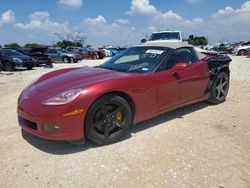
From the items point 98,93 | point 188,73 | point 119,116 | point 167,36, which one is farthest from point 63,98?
point 167,36

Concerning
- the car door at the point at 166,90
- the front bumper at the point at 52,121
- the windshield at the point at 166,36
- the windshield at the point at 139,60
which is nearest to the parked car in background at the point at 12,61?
the windshield at the point at 166,36

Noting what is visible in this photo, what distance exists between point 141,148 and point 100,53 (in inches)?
1063

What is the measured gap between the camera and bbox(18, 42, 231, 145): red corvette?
3400 millimetres

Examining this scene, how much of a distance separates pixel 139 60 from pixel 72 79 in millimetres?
1330

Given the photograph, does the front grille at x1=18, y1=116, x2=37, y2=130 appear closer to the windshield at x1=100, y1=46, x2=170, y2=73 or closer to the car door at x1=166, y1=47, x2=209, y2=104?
the windshield at x1=100, y1=46, x2=170, y2=73

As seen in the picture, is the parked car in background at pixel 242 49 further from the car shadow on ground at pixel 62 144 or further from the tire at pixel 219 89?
the car shadow on ground at pixel 62 144

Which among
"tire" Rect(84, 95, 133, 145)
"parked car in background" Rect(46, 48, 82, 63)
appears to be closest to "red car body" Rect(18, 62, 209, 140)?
"tire" Rect(84, 95, 133, 145)

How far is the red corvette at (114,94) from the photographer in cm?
340

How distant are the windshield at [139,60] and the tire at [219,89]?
170 cm

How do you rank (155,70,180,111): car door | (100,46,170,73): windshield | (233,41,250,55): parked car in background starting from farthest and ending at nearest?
(233,41,250,55): parked car in background → (100,46,170,73): windshield → (155,70,180,111): car door

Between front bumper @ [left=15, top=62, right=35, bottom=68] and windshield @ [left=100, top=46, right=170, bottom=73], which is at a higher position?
windshield @ [left=100, top=46, right=170, bottom=73]

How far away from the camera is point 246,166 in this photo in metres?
3.23

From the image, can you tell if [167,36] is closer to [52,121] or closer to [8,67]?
[8,67]

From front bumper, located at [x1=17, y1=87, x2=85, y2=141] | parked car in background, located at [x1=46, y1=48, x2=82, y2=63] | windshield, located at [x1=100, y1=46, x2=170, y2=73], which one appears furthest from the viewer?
parked car in background, located at [x1=46, y1=48, x2=82, y2=63]
